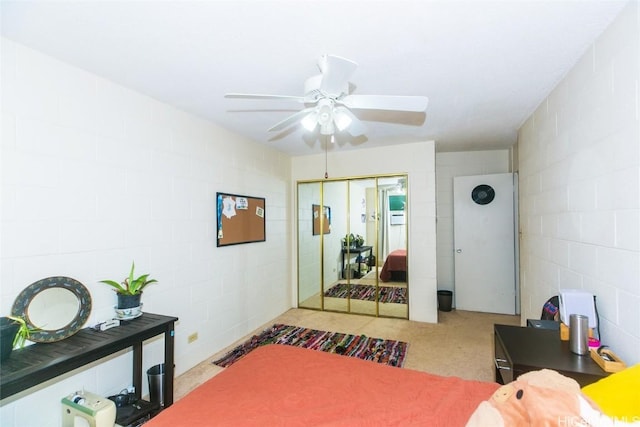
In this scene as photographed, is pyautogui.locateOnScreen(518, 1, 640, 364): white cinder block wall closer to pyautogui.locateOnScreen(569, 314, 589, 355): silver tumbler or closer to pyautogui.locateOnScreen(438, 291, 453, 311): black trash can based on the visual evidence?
pyautogui.locateOnScreen(569, 314, 589, 355): silver tumbler

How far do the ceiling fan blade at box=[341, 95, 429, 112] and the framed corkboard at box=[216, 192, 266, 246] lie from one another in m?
1.91

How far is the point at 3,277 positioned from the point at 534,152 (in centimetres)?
419

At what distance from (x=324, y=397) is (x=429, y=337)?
8.17 ft

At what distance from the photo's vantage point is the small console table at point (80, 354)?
1.37 meters

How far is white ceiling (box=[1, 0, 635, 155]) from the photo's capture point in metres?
1.45

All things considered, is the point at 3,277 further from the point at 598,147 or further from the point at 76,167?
the point at 598,147

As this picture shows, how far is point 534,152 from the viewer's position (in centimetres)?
280

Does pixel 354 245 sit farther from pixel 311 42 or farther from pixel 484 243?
pixel 311 42

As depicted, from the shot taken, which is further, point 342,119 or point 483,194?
point 483,194

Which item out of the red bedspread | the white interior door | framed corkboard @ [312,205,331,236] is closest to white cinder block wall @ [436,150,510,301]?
the white interior door

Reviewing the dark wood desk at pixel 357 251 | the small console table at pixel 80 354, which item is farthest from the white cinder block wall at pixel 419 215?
the small console table at pixel 80 354

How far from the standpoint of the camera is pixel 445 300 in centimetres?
436

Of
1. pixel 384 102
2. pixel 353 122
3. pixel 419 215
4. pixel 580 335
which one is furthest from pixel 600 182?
pixel 419 215

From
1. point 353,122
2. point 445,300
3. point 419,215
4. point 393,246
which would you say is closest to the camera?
point 353,122
